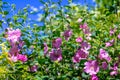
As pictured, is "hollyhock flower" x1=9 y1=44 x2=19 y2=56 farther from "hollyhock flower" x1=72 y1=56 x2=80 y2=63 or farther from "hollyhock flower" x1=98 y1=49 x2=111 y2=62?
"hollyhock flower" x1=98 y1=49 x2=111 y2=62

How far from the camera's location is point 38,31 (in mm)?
4297

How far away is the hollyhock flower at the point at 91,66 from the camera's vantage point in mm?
3562

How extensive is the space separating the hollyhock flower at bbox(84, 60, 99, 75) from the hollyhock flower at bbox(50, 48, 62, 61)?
9.1 inches

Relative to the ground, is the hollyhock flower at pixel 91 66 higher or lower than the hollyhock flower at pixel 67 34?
lower

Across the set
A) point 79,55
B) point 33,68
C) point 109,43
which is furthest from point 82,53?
point 33,68

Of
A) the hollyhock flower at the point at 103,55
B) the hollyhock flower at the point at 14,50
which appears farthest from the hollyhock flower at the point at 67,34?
the hollyhock flower at the point at 14,50

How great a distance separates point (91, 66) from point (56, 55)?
32 centimetres

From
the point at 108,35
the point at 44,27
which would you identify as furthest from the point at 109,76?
the point at 44,27

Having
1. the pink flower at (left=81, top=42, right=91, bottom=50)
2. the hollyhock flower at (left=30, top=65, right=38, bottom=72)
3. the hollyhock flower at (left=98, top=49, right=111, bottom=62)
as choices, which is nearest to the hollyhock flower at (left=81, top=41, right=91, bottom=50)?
the pink flower at (left=81, top=42, right=91, bottom=50)

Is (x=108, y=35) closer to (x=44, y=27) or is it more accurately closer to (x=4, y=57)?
(x=44, y=27)

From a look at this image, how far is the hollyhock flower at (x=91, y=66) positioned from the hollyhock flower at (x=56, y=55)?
9.1 inches

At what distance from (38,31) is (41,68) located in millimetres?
504

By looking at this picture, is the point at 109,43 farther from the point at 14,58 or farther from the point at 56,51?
the point at 14,58

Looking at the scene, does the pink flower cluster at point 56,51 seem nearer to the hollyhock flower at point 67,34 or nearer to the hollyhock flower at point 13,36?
the hollyhock flower at point 67,34
